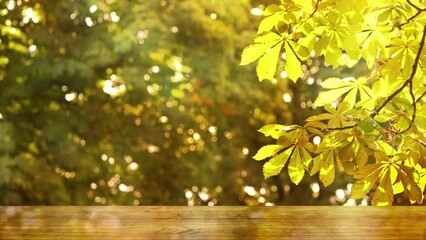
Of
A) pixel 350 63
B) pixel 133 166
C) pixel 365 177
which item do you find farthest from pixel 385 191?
pixel 133 166

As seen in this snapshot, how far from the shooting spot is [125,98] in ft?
10.3

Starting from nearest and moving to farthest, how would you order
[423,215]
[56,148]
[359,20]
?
1. [359,20]
2. [423,215]
3. [56,148]

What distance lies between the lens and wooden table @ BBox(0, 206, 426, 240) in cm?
126

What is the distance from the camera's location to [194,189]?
3404 millimetres

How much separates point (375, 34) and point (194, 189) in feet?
7.28

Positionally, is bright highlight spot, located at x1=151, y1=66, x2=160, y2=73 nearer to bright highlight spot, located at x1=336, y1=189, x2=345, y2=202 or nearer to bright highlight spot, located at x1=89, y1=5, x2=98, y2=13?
bright highlight spot, located at x1=89, y1=5, x2=98, y2=13

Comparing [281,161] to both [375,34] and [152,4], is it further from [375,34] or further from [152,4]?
[152,4]

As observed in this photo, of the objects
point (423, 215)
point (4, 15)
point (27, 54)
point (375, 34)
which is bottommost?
point (423, 215)

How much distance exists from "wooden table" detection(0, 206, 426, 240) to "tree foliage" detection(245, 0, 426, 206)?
0.07 m

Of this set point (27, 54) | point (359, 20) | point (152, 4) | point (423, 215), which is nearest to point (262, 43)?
point (359, 20)

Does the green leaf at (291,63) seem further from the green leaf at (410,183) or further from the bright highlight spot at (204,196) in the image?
the bright highlight spot at (204,196)

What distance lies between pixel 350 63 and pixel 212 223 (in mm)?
448

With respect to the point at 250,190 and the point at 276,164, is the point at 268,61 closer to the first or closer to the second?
the point at 276,164

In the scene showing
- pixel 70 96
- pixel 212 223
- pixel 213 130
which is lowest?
pixel 212 223
